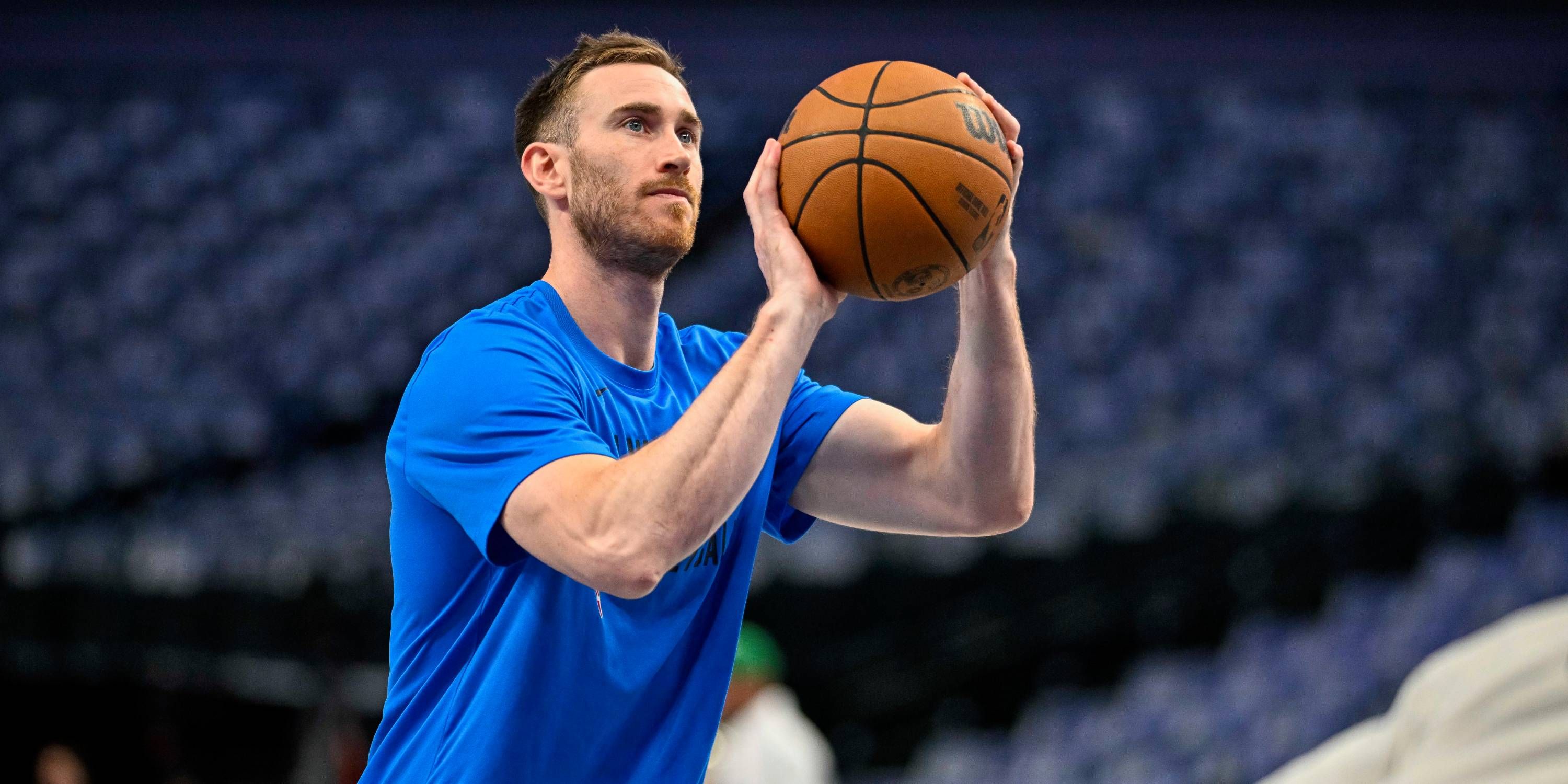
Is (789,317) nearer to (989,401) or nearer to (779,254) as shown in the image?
(779,254)

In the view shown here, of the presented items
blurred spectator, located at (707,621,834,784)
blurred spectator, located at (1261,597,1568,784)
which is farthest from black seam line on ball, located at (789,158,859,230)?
blurred spectator, located at (707,621,834,784)

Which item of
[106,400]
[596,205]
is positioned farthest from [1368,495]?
[106,400]

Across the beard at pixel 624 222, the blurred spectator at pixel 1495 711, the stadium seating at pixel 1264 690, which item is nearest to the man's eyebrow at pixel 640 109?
the beard at pixel 624 222

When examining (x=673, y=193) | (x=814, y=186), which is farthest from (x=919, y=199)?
(x=673, y=193)

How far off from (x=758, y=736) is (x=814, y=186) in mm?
3787

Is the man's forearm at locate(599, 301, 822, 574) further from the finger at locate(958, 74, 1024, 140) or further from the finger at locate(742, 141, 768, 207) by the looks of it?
the finger at locate(958, 74, 1024, 140)

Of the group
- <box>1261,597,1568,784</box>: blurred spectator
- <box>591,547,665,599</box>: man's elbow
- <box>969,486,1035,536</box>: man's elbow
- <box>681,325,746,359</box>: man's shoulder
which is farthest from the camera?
<box>681,325,746,359</box>: man's shoulder

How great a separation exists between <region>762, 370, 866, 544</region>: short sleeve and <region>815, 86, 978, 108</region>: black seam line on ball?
22.4 inches

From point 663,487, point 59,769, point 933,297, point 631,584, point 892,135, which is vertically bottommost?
point 59,769

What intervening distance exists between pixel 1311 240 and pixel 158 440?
384 inches

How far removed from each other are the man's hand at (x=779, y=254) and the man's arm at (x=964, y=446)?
33cm

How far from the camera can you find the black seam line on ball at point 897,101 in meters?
2.43

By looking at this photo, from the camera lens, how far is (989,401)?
102 inches

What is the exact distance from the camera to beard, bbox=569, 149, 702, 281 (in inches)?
94.9
